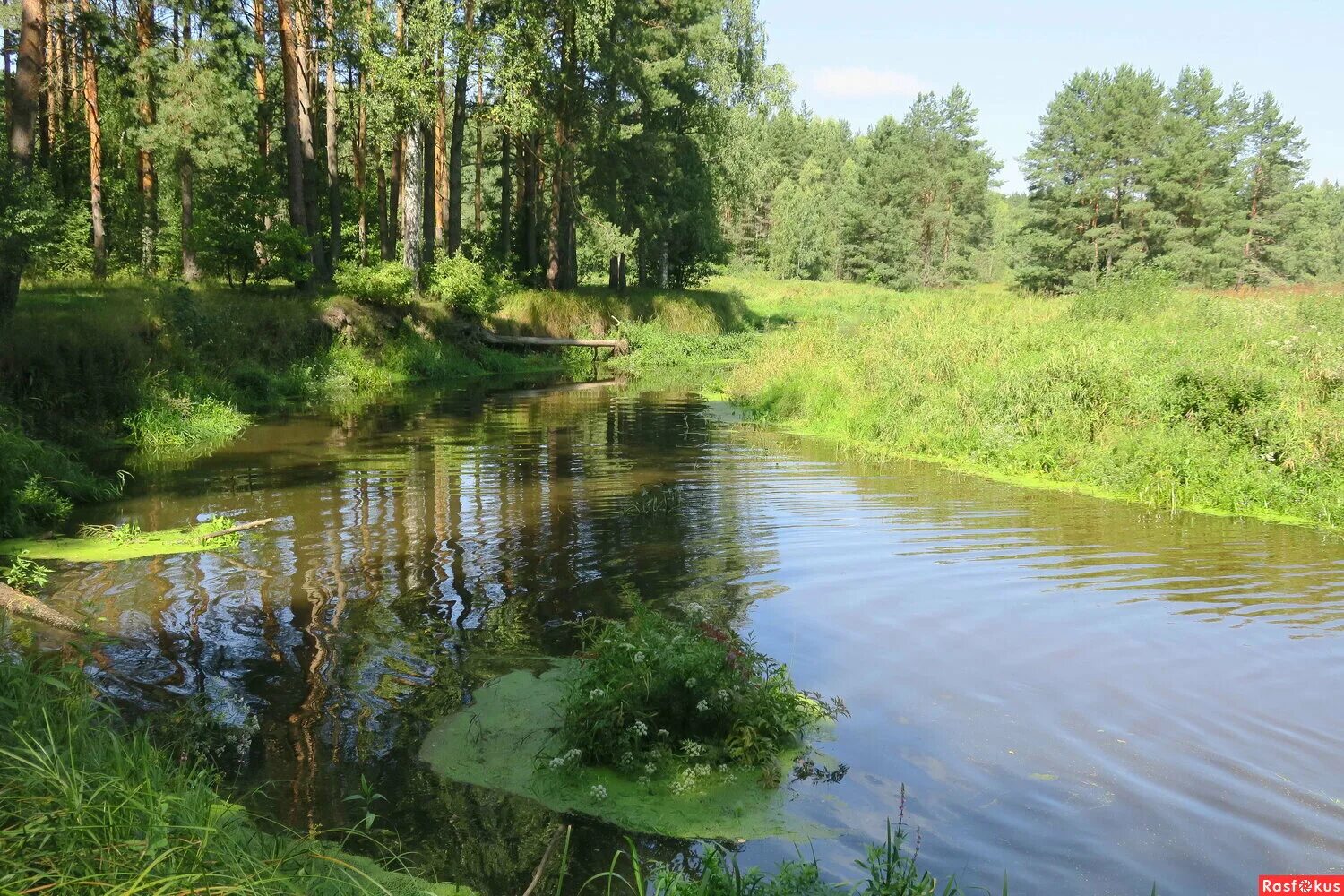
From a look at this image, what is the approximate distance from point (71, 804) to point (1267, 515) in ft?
38.9

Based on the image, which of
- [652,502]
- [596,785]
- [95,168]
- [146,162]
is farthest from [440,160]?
[596,785]

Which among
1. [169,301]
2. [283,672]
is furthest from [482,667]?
[169,301]

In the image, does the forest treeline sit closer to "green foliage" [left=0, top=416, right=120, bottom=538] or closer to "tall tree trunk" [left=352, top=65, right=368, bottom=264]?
"tall tree trunk" [left=352, top=65, right=368, bottom=264]

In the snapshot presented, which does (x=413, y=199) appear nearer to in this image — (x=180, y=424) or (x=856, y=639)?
(x=180, y=424)

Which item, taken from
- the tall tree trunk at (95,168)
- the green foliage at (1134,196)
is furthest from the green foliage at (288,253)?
the green foliage at (1134,196)

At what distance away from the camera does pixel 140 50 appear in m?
25.2

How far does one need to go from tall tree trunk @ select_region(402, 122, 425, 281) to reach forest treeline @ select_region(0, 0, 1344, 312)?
98 mm

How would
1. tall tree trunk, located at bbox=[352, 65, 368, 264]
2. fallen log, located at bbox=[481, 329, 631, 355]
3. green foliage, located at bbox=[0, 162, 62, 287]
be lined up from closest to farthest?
green foliage, located at bbox=[0, 162, 62, 287] < fallen log, located at bbox=[481, 329, 631, 355] < tall tree trunk, located at bbox=[352, 65, 368, 264]

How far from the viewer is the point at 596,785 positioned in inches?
203

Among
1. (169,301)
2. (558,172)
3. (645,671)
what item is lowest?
(645,671)

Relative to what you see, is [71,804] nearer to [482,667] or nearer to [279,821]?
[279,821]

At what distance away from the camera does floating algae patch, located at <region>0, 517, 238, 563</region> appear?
9414mm

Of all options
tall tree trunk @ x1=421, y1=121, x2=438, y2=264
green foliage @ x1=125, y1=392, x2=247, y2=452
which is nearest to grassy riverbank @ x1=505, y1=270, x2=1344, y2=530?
green foliage @ x1=125, y1=392, x2=247, y2=452

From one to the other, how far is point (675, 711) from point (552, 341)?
94.8 ft
